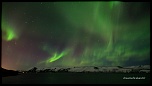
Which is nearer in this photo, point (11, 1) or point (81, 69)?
point (11, 1)

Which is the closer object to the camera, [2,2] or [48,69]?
[2,2]

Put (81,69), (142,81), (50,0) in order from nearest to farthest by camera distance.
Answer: (142,81), (50,0), (81,69)

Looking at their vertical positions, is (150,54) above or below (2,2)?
below

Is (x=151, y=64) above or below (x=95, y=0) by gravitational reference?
below

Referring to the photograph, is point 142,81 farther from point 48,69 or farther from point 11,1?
point 11,1

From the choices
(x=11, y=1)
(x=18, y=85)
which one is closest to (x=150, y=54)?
(x=18, y=85)

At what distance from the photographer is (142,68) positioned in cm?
450

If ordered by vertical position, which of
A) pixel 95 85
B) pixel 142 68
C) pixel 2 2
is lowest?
pixel 95 85

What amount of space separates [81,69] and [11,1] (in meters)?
1.91

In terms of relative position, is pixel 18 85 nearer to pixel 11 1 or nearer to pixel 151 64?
pixel 11 1

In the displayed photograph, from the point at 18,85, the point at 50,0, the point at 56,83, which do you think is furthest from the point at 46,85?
the point at 50,0

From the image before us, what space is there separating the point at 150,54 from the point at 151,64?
19 centimetres

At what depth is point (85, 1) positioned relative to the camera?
14.6 feet

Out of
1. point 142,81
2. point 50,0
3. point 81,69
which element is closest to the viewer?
point 142,81
